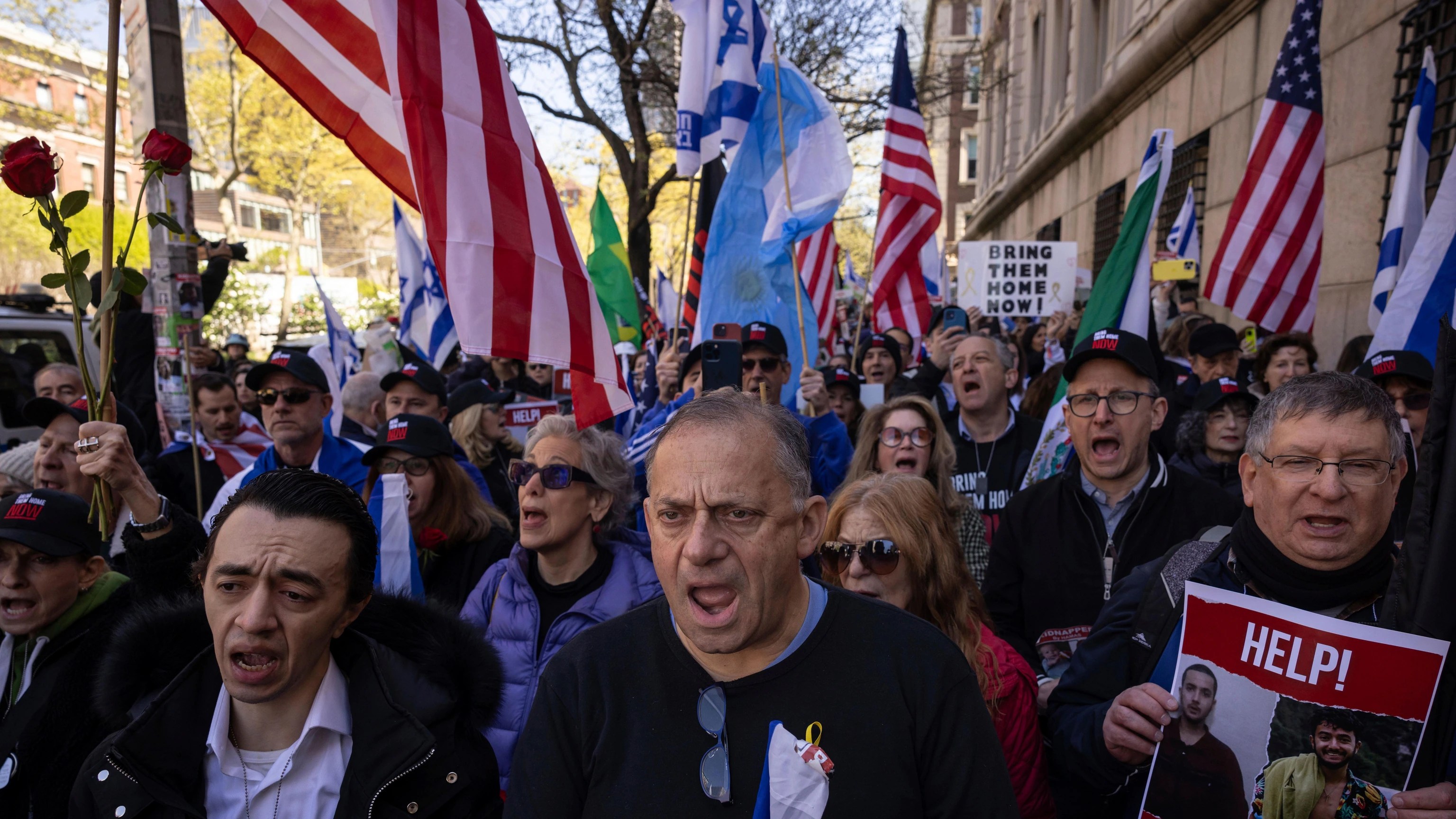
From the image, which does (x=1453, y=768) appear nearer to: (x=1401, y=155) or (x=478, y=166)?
(x=478, y=166)

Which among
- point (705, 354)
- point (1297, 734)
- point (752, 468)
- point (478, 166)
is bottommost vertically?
point (1297, 734)

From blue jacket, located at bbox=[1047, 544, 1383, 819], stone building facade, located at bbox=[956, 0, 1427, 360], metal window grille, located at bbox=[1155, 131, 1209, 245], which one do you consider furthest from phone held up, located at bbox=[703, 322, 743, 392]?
metal window grille, located at bbox=[1155, 131, 1209, 245]

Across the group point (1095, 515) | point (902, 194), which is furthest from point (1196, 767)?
point (902, 194)

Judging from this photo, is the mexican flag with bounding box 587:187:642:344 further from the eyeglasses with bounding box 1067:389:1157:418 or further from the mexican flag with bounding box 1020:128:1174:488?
the eyeglasses with bounding box 1067:389:1157:418

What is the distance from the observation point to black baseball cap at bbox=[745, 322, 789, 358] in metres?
4.99

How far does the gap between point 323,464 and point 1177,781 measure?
12.8 ft

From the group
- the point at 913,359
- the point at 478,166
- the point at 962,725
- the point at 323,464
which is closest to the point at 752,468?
the point at 962,725

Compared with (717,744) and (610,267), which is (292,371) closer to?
(717,744)

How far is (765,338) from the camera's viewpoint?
16.6 ft

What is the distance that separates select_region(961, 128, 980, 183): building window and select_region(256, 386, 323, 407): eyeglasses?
211 ft

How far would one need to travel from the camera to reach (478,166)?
10.5ft

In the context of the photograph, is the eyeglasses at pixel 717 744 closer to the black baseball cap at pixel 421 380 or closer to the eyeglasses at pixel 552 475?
the eyeglasses at pixel 552 475

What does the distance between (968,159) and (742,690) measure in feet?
222

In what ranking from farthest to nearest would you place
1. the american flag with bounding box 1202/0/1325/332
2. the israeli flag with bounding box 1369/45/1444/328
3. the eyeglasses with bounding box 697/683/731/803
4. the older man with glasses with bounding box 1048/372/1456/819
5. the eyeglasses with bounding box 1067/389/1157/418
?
the american flag with bounding box 1202/0/1325/332 < the israeli flag with bounding box 1369/45/1444/328 < the eyeglasses with bounding box 1067/389/1157/418 < the older man with glasses with bounding box 1048/372/1456/819 < the eyeglasses with bounding box 697/683/731/803
